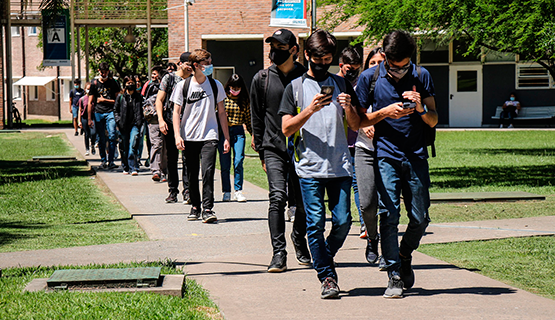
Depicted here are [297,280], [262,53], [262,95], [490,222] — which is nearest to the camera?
[297,280]

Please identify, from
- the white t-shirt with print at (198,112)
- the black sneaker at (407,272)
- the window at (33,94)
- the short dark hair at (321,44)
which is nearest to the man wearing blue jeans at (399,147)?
the black sneaker at (407,272)

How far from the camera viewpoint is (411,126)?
17.2ft

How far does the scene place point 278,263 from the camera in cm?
609

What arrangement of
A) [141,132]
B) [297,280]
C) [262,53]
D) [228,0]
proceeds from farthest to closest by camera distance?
[262,53], [228,0], [141,132], [297,280]

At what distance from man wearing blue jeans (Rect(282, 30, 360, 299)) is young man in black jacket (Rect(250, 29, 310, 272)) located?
0.83 metres

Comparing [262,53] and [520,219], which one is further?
[262,53]

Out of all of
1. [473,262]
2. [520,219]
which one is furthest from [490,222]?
[473,262]

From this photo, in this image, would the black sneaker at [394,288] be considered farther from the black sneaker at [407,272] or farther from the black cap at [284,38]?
the black cap at [284,38]

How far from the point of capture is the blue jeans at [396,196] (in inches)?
205

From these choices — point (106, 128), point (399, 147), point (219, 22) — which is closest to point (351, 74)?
point (399, 147)

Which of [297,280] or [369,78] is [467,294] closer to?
[297,280]

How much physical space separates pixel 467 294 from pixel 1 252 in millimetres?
4480

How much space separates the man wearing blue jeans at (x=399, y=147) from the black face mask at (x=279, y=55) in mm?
1168

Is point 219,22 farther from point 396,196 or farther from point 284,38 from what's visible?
point 396,196
